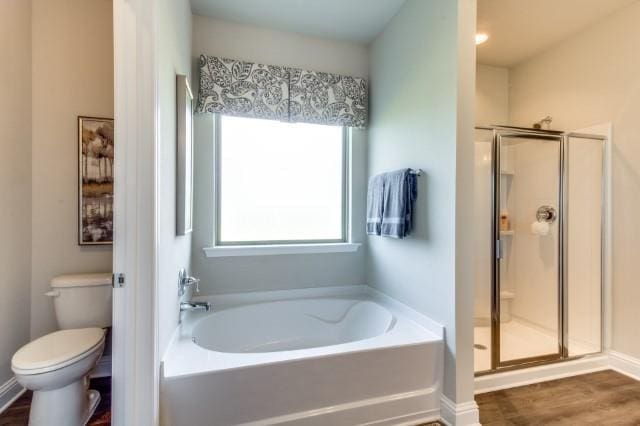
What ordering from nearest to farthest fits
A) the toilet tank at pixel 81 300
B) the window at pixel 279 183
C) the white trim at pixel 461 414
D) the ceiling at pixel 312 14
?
the white trim at pixel 461 414 < the toilet tank at pixel 81 300 < the ceiling at pixel 312 14 < the window at pixel 279 183

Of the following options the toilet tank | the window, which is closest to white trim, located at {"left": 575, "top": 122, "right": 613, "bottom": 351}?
the window

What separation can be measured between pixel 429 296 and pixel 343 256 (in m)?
0.95

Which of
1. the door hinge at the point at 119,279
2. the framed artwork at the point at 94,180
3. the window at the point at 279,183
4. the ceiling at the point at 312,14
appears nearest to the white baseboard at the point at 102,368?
the framed artwork at the point at 94,180

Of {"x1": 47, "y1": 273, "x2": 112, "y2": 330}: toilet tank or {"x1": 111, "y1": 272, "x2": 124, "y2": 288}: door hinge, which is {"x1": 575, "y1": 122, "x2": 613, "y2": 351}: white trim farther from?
{"x1": 47, "y1": 273, "x2": 112, "y2": 330}: toilet tank

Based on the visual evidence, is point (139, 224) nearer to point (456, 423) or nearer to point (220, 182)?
point (220, 182)

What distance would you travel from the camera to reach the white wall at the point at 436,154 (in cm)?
171

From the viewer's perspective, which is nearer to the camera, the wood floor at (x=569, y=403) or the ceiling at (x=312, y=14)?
the wood floor at (x=569, y=403)

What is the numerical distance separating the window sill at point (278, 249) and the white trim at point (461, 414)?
4.41ft

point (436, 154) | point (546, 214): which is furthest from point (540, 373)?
point (436, 154)

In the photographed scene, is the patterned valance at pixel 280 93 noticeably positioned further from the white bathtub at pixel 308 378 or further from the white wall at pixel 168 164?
the white bathtub at pixel 308 378

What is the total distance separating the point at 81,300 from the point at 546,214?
12.0 feet

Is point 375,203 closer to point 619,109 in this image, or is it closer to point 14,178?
point 619,109

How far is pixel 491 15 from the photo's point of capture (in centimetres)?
233

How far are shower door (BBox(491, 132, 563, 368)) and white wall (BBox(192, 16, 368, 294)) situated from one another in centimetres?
113
